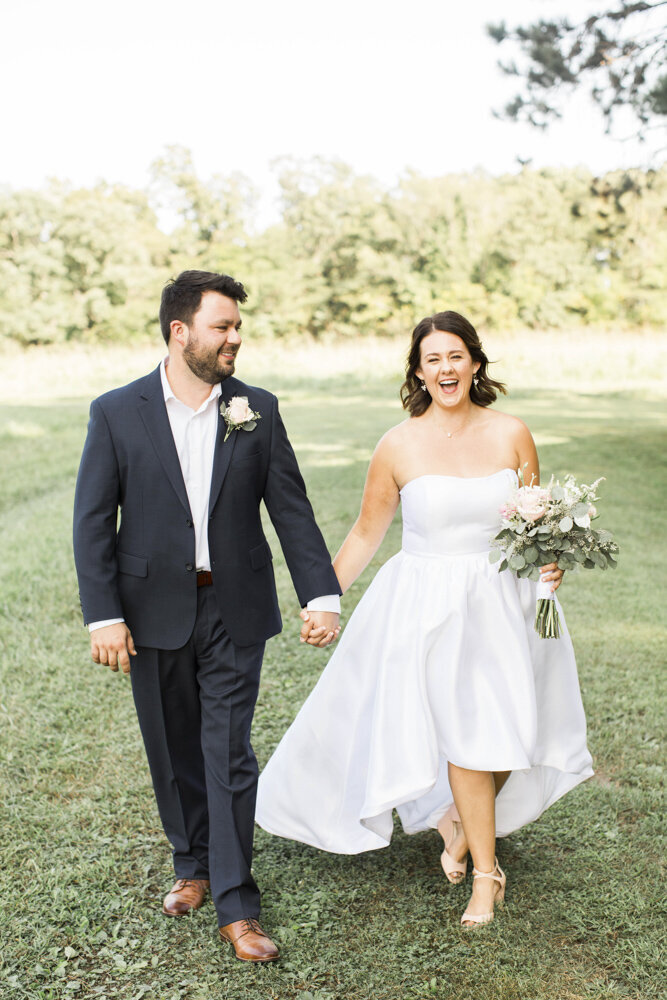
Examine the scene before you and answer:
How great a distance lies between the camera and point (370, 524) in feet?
12.4

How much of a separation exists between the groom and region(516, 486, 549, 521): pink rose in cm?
73

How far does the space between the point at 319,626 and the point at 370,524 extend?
0.57 meters

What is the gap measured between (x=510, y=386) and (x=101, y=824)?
23.5 m

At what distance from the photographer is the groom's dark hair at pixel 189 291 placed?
10.3 ft

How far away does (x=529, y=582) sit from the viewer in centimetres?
357

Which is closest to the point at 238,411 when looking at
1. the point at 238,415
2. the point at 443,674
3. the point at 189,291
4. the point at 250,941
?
the point at 238,415

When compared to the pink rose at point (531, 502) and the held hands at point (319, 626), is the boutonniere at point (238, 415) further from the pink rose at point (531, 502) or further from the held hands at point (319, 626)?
the pink rose at point (531, 502)

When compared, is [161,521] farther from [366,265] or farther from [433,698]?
[366,265]

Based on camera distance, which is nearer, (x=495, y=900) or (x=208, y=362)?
(x=208, y=362)

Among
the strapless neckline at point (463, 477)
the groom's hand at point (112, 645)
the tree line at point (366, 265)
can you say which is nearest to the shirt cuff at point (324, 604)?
the strapless neckline at point (463, 477)

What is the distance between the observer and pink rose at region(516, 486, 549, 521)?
3182 mm

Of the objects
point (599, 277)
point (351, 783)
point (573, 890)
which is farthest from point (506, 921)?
point (599, 277)

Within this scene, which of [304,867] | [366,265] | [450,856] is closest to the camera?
[450,856]

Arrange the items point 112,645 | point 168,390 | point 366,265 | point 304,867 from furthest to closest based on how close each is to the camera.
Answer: point 366,265
point 304,867
point 168,390
point 112,645
